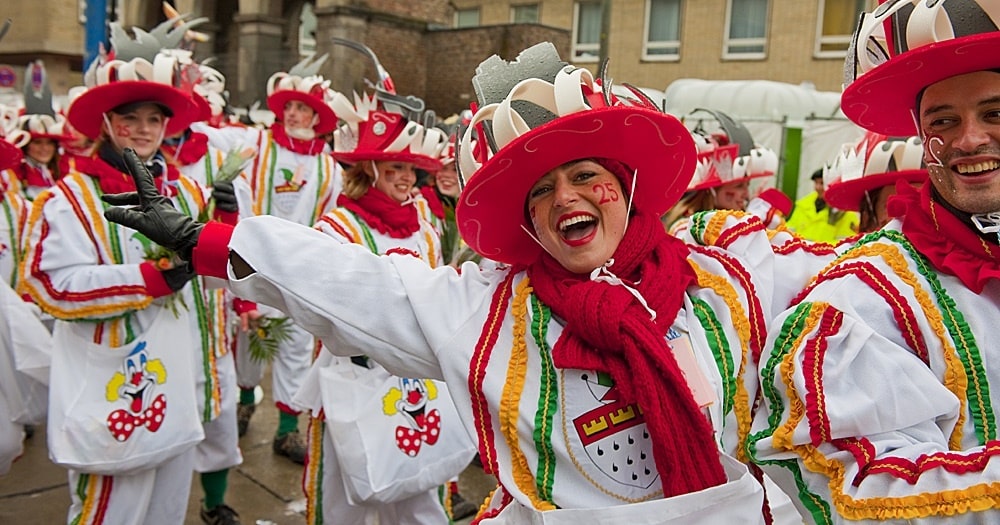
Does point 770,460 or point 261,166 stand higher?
point 261,166

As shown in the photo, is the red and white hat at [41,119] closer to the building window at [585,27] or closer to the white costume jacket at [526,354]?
the white costume jacket at [526,354]

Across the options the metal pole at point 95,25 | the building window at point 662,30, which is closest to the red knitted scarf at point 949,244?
the metal pole at point 95,25

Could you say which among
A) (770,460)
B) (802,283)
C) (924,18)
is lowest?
(770,460)

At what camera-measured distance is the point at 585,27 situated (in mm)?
22469

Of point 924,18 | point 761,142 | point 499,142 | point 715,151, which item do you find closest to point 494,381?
point 499,142

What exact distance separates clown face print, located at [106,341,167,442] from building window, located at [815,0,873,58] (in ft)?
57.8

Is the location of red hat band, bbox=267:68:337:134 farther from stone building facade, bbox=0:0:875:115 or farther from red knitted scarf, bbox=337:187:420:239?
stone building facade, bbox=0:0:875:115

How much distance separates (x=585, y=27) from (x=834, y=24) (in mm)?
6295

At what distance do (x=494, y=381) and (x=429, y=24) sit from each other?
1807 centimetres

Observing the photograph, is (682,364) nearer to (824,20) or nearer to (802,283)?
(802,283)

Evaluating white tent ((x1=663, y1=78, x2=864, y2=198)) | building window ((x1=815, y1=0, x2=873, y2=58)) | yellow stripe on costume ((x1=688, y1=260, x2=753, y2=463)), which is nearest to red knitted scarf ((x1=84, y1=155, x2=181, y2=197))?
yellow stripe on costume ((x1=688, y1=260, x2=753, y2=463))

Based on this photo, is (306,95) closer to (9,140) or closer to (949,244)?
(9,140)

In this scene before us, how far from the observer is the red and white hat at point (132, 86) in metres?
3.70

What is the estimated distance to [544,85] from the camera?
2020mm
